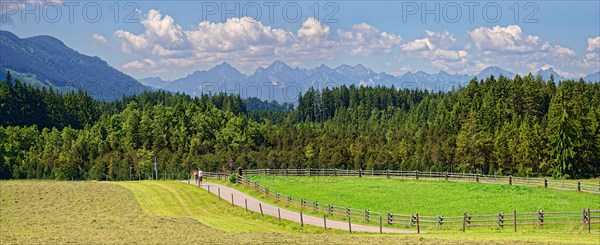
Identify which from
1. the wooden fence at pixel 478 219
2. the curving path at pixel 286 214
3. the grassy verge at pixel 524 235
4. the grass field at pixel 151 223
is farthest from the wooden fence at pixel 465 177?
the grass field at pixel 151 223

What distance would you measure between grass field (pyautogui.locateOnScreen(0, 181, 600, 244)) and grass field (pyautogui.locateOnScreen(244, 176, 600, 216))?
1081 centimetres

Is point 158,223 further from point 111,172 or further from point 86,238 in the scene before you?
point 111,172

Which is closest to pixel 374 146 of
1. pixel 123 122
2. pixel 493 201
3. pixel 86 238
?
pixel 123 122

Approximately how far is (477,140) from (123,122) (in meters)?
92.5

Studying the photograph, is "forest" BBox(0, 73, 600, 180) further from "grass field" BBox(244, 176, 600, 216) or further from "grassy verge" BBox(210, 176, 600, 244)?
"grassy verge" BBox(210, 176, 600, 244)

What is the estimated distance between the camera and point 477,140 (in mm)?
108688

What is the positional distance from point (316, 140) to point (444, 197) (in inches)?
3502

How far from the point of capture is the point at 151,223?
47.1 meters

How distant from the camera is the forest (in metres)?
101

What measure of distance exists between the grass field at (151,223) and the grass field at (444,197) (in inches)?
426

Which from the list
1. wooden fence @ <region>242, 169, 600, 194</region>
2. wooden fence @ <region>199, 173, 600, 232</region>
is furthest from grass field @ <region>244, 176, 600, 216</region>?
wooden fence @ <region>199, 173, 600, 232</region>

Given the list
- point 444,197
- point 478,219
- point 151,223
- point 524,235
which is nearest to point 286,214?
point 151,223

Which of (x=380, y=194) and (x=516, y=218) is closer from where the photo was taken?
(x=516, y=218)

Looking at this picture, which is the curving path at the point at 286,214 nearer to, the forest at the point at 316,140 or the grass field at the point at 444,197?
the grass field at the point at 444,197
